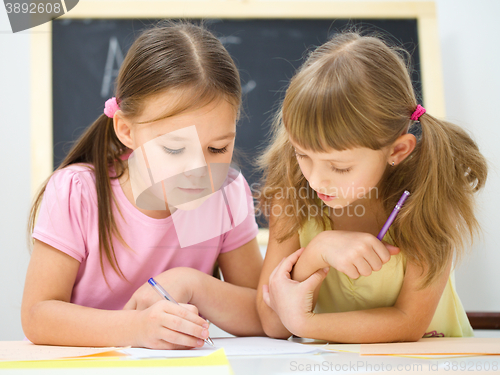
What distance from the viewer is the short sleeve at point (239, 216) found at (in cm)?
83

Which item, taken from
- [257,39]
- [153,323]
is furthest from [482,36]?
[153,323]

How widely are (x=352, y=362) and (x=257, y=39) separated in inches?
45.3

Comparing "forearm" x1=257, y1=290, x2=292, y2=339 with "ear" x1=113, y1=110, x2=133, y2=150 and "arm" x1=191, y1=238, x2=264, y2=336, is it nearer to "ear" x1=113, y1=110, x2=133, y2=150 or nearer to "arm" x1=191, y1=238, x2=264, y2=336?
"arm" x1=191, y1=238, x2=264, y2=336

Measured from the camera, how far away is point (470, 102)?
1.32m

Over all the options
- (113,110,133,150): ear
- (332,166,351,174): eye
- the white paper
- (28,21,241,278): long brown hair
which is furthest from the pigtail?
(113,110,133,150): ear

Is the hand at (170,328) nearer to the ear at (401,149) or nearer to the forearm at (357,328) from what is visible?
the forearm at (357,328)

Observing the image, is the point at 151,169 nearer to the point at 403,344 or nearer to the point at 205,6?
the point at 403,344

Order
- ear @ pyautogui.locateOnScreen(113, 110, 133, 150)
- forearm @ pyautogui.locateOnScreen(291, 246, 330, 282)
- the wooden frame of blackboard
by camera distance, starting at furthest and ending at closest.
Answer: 1. the wooden frame of blackboard
2. ear @ pyautogui.locateOnScreen(113, 110, 133, 150)
3. forearm @ pyautogui.locateOnScreen(291, 246, 330, 282)

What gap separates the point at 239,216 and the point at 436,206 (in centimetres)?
37

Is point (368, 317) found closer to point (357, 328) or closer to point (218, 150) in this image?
point (357, 328)

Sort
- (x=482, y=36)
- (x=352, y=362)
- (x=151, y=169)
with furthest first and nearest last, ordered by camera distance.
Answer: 1. (x=482, y=36)
2. (x=151, y=169)
3. (x=352, y=362)

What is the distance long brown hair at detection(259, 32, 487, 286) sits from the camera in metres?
0.59

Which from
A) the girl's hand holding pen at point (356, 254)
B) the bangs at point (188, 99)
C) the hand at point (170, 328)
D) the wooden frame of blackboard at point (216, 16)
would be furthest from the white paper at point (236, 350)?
the wooden frame of blackboard at point (216, 16)

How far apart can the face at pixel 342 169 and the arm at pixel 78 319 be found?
0.82ft
